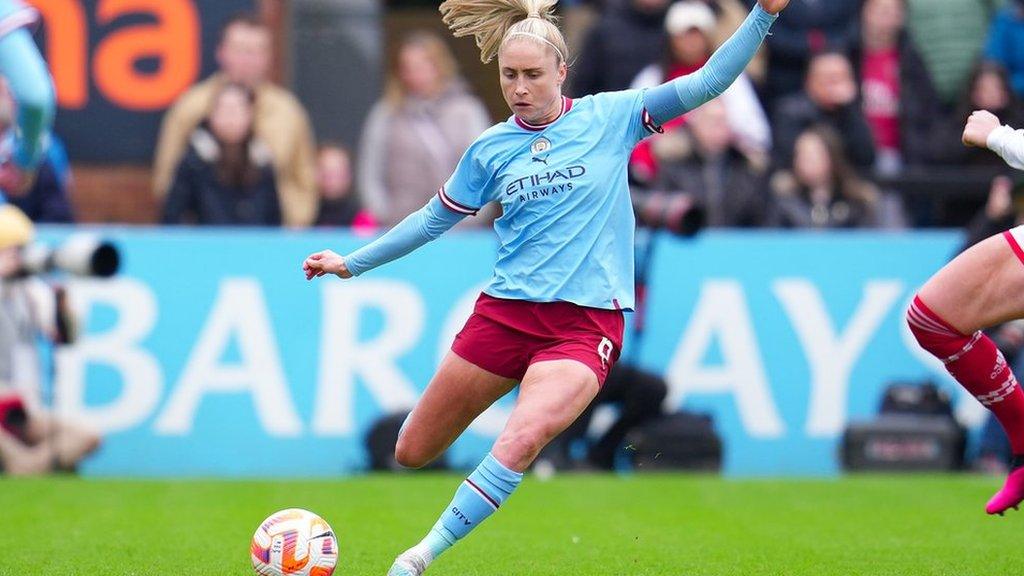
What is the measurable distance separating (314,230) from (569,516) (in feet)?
14.4

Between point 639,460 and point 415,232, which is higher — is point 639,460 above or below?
below

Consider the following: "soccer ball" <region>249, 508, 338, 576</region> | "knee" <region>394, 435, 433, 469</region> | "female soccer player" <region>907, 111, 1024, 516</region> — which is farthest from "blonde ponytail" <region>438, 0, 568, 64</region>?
"soccer ball" <region>249, 508, 338, 576</region>

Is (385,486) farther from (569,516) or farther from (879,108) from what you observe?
(879,108)

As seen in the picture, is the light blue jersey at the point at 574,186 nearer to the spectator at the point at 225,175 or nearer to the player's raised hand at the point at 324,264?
the player's raised hand at the point at 324,264

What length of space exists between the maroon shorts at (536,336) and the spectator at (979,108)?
821cm

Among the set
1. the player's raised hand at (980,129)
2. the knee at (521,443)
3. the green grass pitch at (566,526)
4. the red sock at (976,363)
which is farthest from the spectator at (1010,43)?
the knee at (521,443)

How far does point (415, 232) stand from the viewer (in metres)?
7.62

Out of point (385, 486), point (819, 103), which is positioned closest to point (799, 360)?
point (819, 103)

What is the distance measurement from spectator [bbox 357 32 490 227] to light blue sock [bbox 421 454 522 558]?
788 centimetres

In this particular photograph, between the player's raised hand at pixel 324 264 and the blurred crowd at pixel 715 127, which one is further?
the blurred crowd at pixel 715 127

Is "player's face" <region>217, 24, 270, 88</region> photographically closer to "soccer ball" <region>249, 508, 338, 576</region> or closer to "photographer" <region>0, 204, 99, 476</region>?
"photographer" <region>0, 204, 99, 476</region>

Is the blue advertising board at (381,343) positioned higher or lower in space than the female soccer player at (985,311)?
lower

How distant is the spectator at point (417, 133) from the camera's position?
14.9 meters

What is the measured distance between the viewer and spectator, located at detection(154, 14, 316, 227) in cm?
1481
